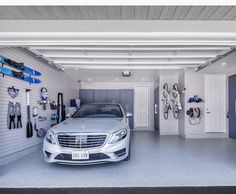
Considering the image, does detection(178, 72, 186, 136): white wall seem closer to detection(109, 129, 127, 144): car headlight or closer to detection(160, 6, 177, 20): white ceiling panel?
detection(109, 129, 127, 144): car headlight

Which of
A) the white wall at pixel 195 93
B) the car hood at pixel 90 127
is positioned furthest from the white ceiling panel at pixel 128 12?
the white wall at pixel 195 93

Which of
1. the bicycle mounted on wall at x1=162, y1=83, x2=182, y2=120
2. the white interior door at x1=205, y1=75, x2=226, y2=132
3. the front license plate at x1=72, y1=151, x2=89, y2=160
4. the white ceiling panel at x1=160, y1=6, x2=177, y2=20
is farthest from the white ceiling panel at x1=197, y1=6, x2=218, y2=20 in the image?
the bicycle mounted on wall at x1=162, y1=83, x2=182, y2=120

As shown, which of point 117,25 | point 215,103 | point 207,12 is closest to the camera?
point 207,12

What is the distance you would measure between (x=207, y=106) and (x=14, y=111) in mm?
6184

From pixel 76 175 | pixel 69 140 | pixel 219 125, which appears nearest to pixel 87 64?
pixel 69 140

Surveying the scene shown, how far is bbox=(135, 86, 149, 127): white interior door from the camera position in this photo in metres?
9.54

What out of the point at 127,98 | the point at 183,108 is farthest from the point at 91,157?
the point at 127,98

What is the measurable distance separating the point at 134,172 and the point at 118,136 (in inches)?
26.5

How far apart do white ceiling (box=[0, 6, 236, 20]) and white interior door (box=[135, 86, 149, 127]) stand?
696 cm

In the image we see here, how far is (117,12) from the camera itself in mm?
2506

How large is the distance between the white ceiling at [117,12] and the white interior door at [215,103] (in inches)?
183

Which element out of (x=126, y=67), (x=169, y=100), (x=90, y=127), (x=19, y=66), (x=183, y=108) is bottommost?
(x=90, y=127)

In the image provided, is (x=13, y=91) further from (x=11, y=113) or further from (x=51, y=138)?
(x=51, y=138)

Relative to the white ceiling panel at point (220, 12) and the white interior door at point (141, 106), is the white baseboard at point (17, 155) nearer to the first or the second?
the white ceiling panel at point (220, 12)
